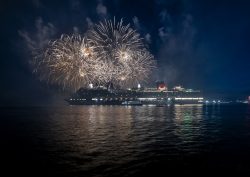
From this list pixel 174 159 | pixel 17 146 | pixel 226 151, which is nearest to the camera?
pixel 174 159

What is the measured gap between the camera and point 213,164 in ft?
103

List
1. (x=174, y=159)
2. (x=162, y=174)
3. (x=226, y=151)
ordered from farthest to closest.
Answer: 1. (x=226, y=151)
2. (x=174, y=159)
3. (x=162, y=174)

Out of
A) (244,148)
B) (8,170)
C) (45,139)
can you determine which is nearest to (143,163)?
(8,170)

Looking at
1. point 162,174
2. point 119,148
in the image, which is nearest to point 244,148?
point 119,148

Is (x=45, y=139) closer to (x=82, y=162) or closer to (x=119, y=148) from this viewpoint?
(x=119, y=148)

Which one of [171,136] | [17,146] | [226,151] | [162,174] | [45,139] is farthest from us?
[171,136]

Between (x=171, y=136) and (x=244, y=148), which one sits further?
(x=171, y=136)

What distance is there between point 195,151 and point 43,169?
16667 mm

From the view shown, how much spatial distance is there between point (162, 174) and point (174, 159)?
6.07 m

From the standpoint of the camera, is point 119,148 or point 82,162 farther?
point 119,148

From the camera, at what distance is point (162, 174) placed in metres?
27.6

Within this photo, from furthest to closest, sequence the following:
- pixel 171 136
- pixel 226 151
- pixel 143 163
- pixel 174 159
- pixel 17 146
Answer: pixel 171 136 → pixel 17 146 → pixel 226 151 → pixel 174 159 → pixel 143 163

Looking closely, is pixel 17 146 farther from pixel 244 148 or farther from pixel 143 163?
pixel 244 148

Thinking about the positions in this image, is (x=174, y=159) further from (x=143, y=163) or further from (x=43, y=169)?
(x=43, y=169)
